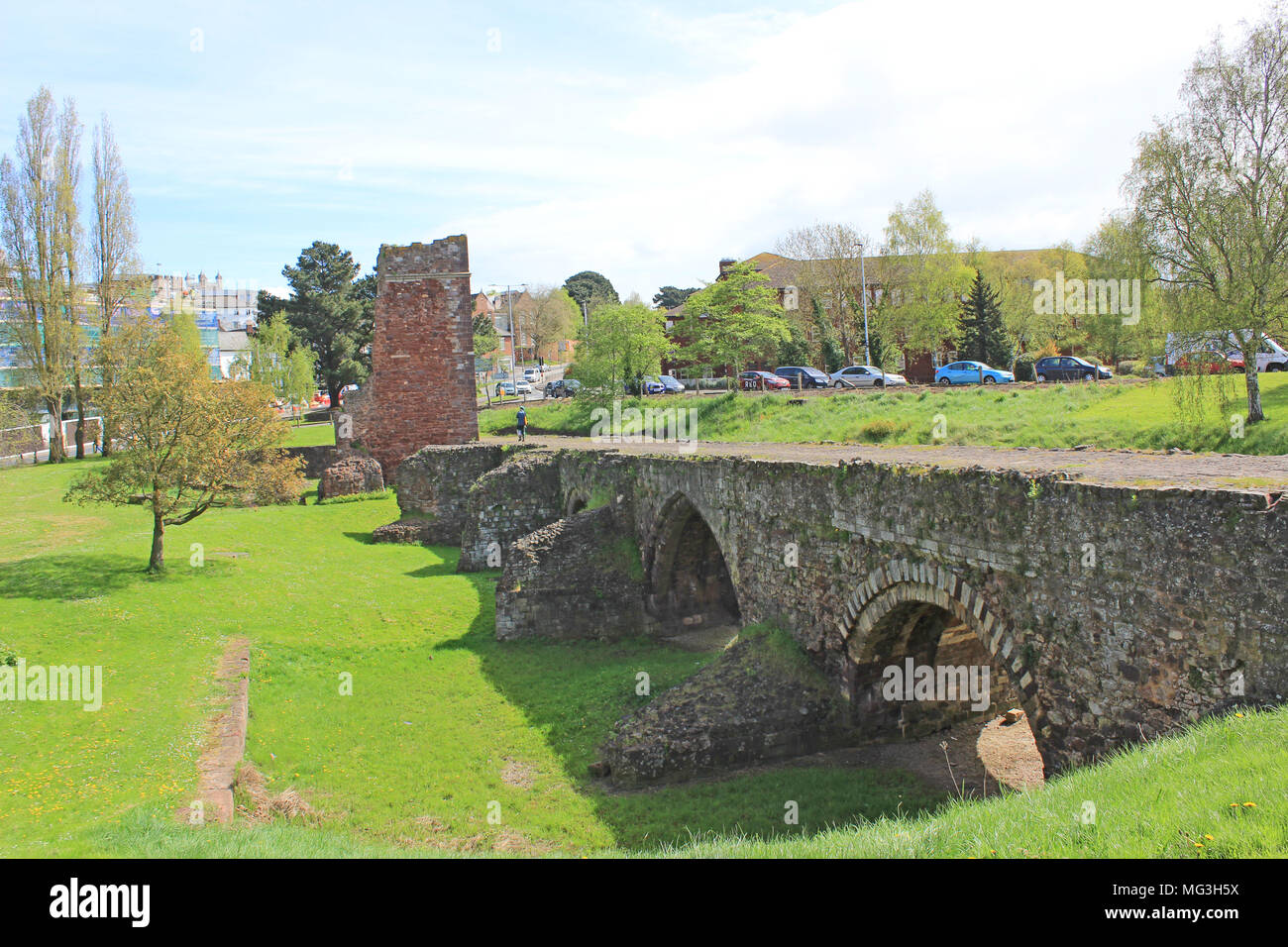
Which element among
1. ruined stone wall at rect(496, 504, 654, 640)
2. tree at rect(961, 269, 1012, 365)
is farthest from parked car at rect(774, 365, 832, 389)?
ruined stone wall at rect(496, 504, 654, 640)

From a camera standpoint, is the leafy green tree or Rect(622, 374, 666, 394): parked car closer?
Rect(622, 374, 666, 394): parked car

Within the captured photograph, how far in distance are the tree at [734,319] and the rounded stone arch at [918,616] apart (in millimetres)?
Result: 24742

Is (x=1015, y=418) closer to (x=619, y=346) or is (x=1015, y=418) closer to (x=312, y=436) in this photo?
(x=619, y=346)

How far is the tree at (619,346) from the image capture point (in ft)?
129

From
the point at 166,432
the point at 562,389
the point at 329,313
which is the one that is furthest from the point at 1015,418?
the point at 329,313

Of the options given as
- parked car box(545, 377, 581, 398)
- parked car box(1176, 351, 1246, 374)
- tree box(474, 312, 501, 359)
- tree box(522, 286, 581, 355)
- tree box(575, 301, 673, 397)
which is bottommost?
parked car box(1176, 351, 1246, 374)

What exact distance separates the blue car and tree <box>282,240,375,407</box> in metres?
36.2

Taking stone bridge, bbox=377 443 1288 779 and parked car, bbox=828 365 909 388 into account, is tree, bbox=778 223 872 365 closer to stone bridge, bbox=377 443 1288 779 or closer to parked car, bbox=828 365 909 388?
parked car, bbox=828 365 909 388

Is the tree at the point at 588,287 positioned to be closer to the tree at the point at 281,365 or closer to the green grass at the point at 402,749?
the tree at the point at 281,365

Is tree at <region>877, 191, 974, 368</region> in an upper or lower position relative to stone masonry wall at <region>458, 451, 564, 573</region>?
upper

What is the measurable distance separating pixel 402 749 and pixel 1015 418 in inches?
724

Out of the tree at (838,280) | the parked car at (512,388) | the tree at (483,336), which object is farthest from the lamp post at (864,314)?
the tree at (483,336)

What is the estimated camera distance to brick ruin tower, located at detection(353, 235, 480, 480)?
3300cm

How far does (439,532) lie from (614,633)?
10.2 metres
